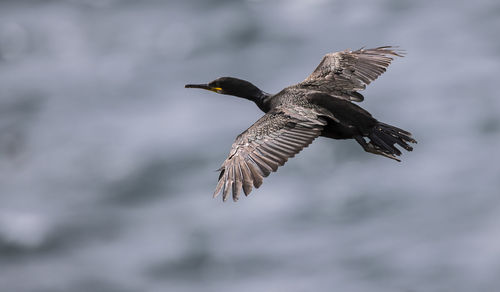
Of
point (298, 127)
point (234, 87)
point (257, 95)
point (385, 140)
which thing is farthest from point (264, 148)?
point (234, 87)

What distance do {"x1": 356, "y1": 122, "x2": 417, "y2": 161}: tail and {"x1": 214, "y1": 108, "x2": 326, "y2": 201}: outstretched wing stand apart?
0.93 m

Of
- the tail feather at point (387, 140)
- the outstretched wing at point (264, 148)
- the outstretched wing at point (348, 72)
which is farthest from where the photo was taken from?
the outstretched wing at point (348, 72)

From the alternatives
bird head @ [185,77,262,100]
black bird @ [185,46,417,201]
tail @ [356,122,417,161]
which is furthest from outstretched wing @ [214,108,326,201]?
bird head @ [185,77,262,100]

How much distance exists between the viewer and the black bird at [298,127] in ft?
48.2

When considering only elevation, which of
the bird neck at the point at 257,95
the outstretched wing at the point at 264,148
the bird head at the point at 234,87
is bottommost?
the outstretched wing at the point at 264,148

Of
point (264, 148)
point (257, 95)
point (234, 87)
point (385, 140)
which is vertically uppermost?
point (234, 87)

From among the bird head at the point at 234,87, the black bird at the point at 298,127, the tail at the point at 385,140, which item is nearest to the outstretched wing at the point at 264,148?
the black bird at the point at 298,127

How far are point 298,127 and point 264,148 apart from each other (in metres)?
0.64

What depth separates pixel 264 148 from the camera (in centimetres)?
1502

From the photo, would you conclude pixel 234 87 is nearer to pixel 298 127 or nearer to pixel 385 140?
pixel 298 127

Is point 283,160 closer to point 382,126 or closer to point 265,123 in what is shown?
point 265,123

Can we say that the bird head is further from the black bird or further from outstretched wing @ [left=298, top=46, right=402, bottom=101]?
outstretched wing @ [left=298, top=46, right=402, bottom=101]

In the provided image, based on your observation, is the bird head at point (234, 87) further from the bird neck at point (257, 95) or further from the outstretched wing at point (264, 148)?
the outstretched wing at point (264, 148)

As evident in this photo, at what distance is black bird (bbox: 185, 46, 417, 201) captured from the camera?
14.7m
